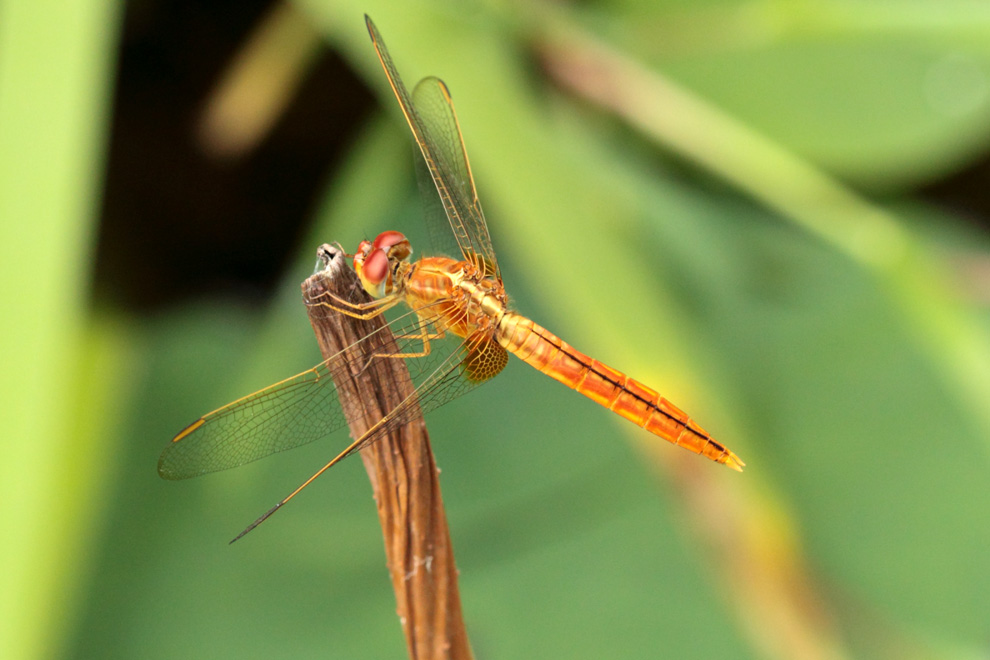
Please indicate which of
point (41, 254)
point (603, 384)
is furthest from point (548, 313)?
point (41, 254)

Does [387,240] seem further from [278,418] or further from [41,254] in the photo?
[41,254]

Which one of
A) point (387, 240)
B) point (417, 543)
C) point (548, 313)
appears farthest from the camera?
point (548, 313)

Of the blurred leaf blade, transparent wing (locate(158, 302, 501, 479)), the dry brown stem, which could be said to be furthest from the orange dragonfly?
the blurred leaf blade

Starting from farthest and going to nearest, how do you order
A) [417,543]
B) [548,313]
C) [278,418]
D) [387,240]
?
[548,313] < [387,240] < [278,418] < [417,543]

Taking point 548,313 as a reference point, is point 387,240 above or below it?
below

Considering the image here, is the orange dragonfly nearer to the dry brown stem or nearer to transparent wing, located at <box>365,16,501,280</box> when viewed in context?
transparent wing, located at <box>365,16,501,280</box>

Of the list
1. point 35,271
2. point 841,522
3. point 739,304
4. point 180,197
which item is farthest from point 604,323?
point 180,197

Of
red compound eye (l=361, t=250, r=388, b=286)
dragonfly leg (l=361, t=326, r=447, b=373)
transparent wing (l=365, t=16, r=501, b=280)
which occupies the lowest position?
dragonfly leg (l=361, t=326, r=447, b=373)

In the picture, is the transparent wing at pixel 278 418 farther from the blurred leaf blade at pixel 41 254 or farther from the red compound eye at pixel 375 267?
the blurred leaf blade at pixel 41 254
